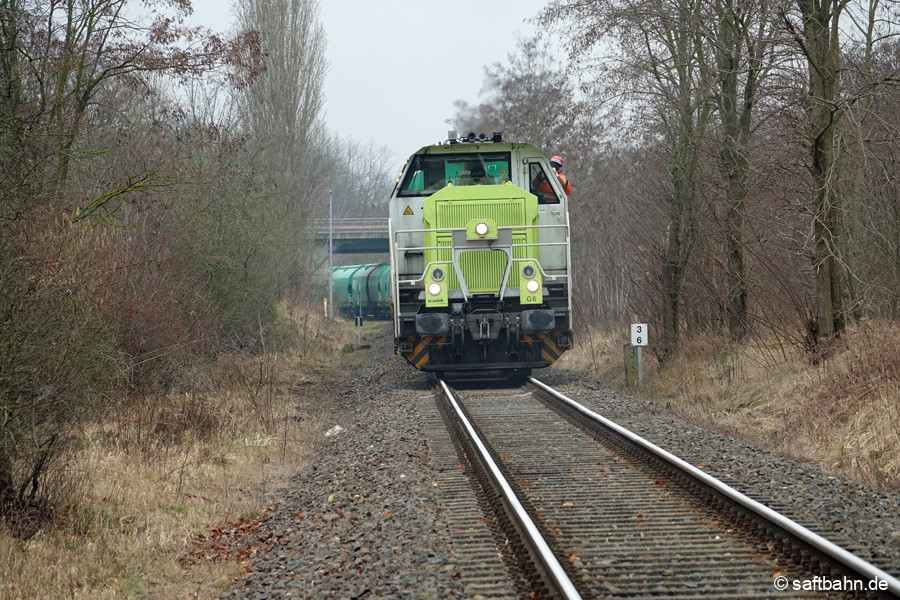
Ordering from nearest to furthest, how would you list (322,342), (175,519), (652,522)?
(652,522) → (175,519) → (322,342)

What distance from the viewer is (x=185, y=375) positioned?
Result: 1383 centimetres

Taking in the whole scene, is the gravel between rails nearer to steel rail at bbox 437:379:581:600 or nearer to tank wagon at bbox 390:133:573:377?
steel rail at bbox 437:379:581:600

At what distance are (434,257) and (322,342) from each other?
43.9 ft

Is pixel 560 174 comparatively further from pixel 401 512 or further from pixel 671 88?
pixel 401 512

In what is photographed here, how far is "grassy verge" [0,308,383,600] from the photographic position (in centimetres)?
561

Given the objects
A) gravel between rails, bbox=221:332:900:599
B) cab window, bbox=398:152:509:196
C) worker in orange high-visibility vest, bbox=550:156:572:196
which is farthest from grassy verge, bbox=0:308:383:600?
worker in orange high-visibility vest, bbox=550:156:572:196

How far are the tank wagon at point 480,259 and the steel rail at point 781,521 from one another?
481 cm

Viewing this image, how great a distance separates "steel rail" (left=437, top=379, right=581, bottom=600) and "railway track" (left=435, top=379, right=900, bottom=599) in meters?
0.01

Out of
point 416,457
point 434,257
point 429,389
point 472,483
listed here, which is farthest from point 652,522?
point 429,389

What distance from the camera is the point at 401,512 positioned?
6.32 meters

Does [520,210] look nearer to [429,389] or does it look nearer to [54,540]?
[429,389]

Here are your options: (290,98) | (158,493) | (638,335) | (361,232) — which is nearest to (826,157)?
(638,335)

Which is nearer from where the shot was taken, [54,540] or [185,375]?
[54,540]

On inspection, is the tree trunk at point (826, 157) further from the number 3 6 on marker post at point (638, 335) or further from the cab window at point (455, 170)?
the cab window at point (455, 170)
